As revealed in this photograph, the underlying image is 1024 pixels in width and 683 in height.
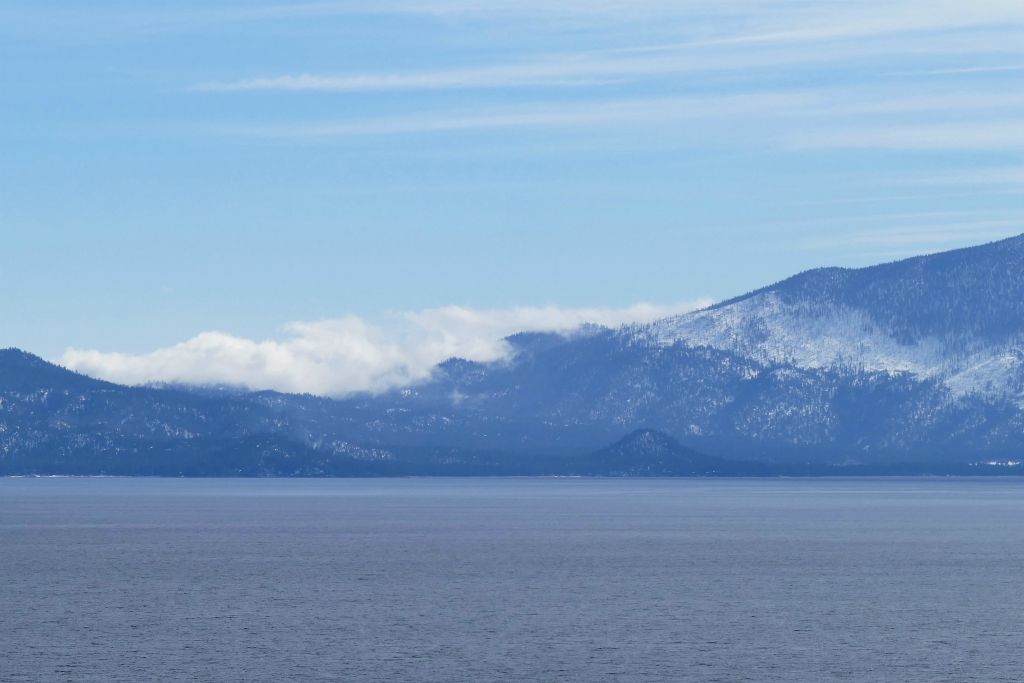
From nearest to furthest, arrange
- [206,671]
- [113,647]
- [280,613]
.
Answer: [206,671]
[113,647]
[280,613]

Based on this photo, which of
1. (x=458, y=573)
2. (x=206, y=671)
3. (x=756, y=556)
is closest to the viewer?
(x=206, y=671)

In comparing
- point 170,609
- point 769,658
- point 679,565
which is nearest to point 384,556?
point 679,565

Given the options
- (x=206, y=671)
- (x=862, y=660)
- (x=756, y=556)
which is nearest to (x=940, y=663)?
(x=862, y=660)

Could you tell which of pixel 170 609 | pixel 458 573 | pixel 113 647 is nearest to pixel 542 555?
Answer: pixel 458 573

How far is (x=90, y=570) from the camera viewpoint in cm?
16388

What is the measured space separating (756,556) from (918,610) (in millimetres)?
64745

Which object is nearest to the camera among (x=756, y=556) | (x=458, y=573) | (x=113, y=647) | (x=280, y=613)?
(x=113, y=647)

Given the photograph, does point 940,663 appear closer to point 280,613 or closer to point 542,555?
point 280,613

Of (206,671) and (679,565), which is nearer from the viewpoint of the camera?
(206,671)

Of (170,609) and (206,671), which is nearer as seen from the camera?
(206,671)

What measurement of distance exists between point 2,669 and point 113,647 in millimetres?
10056

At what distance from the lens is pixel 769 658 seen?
96.4 meters

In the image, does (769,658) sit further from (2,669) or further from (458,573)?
(458,573)

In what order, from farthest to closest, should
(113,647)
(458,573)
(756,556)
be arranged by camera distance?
(756,556)
(458,573)
(113,647)
